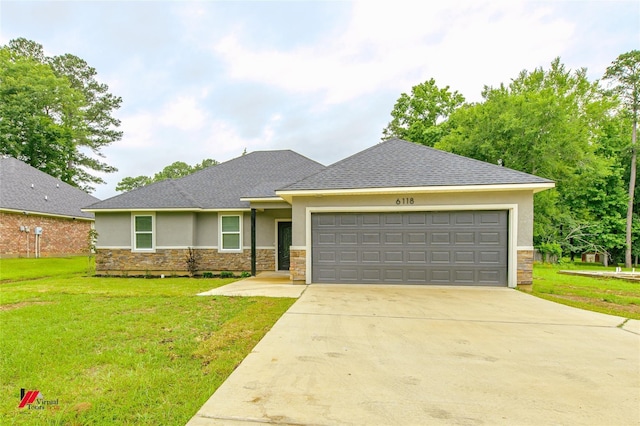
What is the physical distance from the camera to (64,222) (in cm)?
1795

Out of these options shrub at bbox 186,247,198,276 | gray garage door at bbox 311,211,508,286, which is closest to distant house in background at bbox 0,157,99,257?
shrub at bbox 186,247,198,276

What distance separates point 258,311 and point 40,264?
15.2m

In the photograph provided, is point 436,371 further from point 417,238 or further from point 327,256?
point 327,256

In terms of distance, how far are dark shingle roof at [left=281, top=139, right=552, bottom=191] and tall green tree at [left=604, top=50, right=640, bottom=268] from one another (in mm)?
24711

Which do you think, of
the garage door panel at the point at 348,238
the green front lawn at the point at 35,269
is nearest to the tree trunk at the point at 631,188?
the garage door panel at the point at 348,238

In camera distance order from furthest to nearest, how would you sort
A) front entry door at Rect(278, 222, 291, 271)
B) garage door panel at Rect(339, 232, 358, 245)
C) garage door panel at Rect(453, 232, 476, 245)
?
front entry door at Rect(278, 222, 291, 271), garage door panel at Rect(339, 232, 358, 245), garage door panel at Rect(453, 232, 476, 245)

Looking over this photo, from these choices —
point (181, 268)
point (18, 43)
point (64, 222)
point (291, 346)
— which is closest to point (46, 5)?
point (181, 268)

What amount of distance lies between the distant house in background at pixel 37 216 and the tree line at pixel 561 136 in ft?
76.5

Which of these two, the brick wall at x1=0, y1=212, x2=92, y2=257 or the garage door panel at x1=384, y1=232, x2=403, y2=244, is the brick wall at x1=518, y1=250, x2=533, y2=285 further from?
the brick wall at x1=0, y1=212, x2=92, y2=257

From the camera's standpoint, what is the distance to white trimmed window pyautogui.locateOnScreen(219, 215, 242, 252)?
11453mm

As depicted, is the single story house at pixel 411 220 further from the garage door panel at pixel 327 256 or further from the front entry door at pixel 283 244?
the front entry door at pixel 283 244

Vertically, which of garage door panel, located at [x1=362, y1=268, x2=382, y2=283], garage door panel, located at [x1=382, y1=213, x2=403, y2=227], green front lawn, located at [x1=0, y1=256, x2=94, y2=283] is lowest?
green front lawn, located at [x1=0, y1=256, x2=94, y2=283]

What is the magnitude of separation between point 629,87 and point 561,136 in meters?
14.2

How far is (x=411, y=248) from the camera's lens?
26.4ft
